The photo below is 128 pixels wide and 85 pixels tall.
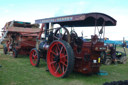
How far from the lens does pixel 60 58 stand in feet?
17.0

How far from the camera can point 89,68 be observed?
193 inches

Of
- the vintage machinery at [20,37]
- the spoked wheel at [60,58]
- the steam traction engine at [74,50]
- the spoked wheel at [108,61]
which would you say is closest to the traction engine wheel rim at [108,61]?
the spoked wheel at [108,61]

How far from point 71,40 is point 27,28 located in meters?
5.30

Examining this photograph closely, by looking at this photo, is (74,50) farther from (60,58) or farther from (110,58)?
(110,58)

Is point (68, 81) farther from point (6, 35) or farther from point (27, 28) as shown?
point (6, 35)

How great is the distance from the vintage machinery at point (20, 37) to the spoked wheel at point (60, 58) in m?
3.93

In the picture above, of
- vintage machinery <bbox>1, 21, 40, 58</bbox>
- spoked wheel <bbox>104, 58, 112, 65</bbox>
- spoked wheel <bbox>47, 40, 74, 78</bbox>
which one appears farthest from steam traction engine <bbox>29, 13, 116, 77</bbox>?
vintage machinery <bbox>1, 21, 40, 58</bbox>

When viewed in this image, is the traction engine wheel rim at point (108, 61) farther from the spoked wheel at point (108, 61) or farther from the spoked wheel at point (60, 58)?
the spoked wheel at point (60, 58)

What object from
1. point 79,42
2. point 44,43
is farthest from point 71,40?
point 44,43

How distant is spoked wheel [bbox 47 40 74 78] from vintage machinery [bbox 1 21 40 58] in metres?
3.93

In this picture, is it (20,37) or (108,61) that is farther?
(20,37)

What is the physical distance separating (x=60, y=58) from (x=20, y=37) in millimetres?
4802

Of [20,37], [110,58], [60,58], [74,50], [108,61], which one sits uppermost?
[20,37]

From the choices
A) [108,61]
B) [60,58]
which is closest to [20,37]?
[60,58]
